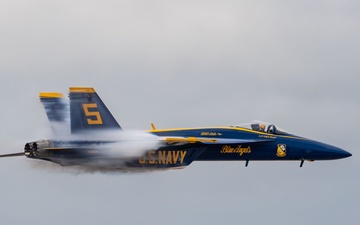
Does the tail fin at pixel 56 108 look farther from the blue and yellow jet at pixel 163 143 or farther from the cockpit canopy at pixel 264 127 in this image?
the cockpit canopy at pixel 264 127

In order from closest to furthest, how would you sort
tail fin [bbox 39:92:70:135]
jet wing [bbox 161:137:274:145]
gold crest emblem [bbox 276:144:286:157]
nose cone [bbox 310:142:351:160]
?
jet wing [bbox 161:137:274:145] → tail fin [bbox 39:92:70:135] → gold crest emblem [bbox 276:144:286:157] → nose cone [bbox 310:142:351:160]

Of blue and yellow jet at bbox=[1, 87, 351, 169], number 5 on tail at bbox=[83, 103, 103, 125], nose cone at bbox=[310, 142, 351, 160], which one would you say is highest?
number 5 on tail at bbox=[83, 103, 103, 125]

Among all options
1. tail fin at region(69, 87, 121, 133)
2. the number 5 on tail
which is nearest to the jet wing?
tail fin at region(69, 87, 121, 133)

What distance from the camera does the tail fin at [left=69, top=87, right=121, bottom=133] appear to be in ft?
141

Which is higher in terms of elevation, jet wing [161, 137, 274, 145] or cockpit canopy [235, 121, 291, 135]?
cockpit canopy [235, 121, 291, 135]

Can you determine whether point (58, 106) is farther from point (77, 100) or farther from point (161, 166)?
point (161, 166)

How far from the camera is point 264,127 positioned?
4725 centimetres

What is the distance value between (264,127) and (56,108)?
354 inches

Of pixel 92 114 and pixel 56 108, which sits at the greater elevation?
pixel 56 108

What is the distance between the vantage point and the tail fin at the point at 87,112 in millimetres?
43062

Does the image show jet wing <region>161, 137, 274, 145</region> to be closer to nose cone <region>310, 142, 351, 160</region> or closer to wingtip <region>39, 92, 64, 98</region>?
nose cone <region>310, 142, 351, 160</region>

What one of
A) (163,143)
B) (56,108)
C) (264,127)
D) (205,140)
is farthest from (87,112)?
(264,127)

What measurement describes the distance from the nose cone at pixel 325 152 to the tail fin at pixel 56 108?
35.5 feet

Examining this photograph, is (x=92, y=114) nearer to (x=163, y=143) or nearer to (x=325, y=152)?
(x=163, y=143)
